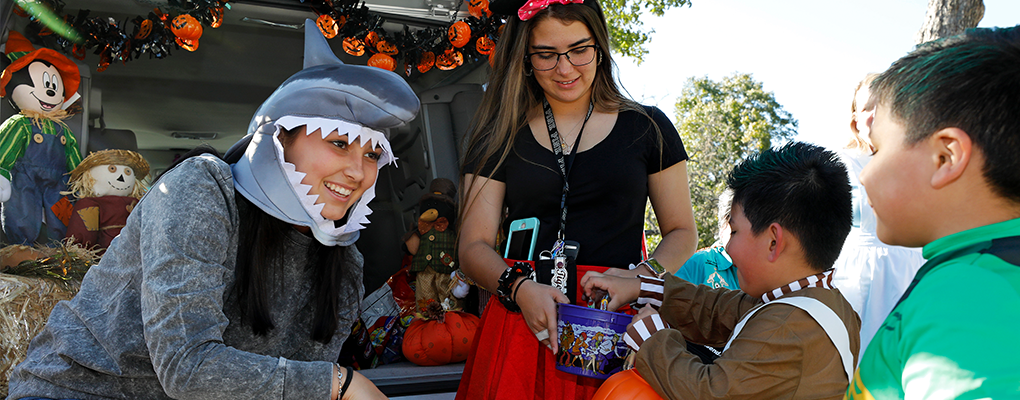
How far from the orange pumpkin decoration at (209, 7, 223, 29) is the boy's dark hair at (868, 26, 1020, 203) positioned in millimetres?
4250

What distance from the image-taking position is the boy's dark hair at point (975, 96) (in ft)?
2.82

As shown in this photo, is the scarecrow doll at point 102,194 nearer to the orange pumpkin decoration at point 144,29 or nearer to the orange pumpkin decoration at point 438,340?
the orange pumpkin decoration at point 144,29

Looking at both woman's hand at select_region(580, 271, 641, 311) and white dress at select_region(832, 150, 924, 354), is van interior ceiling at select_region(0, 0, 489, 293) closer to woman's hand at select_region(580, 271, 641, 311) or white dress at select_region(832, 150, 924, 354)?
white dress at select_region(832, 150, 924, 354)

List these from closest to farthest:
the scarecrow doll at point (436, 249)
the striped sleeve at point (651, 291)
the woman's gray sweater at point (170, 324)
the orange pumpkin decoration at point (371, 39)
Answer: the woman's gray sweater at point (170, 324) < the striped sleeve at point (651, 291) < the scarecrow doll at point (436, 249) < the orange pumpkin decoration at point (371, 39)

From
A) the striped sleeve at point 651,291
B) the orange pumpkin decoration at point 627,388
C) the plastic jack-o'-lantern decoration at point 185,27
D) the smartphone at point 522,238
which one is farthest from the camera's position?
the plastic jack-o'-lantern decoration at point 185,27

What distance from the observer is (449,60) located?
4.71m

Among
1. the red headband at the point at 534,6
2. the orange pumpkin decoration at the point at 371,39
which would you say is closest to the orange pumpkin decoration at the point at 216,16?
the orange pumpkin decoration at the point at 371,39

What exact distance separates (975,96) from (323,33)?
403 centimetres

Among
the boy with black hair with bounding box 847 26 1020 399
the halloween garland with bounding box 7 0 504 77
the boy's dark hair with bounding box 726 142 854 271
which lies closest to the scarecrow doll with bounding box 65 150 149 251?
the halloween garland with bounding box 7 0 504 77

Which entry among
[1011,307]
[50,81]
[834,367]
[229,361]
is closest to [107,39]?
[50,81]

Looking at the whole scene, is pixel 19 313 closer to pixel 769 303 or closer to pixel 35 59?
pixel 35 59

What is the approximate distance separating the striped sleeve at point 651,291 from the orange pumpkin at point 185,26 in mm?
3740

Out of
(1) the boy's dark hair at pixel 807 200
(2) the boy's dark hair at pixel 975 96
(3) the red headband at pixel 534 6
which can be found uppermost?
(2) the boy's dark hair at pixel 975 96

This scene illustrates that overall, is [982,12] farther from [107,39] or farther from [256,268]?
[107,39]
